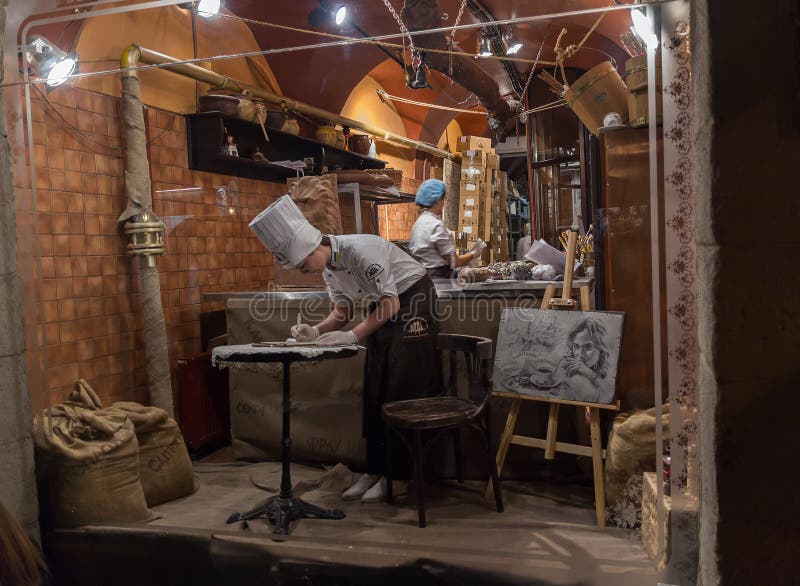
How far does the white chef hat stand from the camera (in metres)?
3.27

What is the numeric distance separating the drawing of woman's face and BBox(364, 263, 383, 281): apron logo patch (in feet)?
3.38

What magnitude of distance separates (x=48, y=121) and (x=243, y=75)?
2.09 meters

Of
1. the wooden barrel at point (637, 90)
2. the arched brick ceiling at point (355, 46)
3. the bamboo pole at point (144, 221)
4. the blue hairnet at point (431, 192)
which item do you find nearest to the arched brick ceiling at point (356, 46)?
the arched brick ceiling at point (355, 46)

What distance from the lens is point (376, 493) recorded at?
3.70 m

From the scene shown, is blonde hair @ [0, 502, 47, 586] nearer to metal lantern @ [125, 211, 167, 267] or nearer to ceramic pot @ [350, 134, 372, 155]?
metal lantern @ [125, 211, 167, 267]

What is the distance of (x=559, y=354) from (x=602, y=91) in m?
1.42

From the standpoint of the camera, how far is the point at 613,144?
3.44 m

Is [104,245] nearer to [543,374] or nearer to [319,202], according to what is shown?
[319,202]

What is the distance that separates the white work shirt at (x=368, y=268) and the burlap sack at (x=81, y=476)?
1356mm

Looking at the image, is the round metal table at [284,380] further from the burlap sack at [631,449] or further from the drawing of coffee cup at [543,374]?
the burlap sack at [631,449]

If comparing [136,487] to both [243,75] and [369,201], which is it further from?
[369,201]

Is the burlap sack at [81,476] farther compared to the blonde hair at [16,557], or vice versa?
the burlap sack at [81,476]

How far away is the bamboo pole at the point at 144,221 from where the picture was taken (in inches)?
173

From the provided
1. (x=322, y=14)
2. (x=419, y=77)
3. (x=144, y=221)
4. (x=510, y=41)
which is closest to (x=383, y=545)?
(x=144, y=221)
